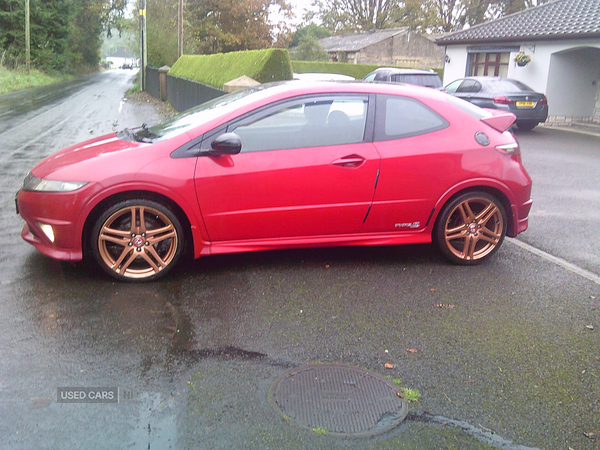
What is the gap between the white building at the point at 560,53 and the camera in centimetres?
1986

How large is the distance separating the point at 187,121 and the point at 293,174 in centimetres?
117

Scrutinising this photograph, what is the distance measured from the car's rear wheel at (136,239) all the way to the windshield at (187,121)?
69cm

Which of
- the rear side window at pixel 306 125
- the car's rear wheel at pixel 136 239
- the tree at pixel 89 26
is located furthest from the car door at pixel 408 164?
the tree at pixel 89 26

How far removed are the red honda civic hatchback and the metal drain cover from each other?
174 centimetres

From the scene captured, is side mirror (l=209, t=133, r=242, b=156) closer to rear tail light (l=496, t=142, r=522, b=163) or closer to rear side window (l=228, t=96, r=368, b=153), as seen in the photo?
rear side window (l=228, t=96, r=368, b=153)

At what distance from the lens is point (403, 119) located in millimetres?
5332

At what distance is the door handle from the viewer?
504 cm

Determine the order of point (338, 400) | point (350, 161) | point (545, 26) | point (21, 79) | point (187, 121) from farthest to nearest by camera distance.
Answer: point (21, 79) < point (545, 26) < point (187, 121) < point (350, 161) < point (338, 400)

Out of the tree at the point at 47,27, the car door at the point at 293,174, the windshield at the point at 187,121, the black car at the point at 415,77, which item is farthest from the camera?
the tree at the point at 47,27

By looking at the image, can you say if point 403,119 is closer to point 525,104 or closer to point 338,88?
point 338,88

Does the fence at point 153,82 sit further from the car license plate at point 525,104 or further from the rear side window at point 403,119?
the rear side window at point 403,119

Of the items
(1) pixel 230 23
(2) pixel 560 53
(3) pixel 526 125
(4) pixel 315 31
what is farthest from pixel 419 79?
(4) pixel 315 31

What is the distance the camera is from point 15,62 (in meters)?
43.7

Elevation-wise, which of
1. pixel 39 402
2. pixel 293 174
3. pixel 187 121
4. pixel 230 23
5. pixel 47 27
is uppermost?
pixel 230 23
